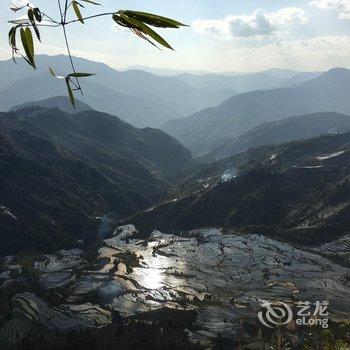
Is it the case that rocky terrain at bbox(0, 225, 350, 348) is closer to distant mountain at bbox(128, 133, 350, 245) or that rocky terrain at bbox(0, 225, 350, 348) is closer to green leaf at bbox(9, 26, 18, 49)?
distant mountain at bbox(128, 133, 350, 245)

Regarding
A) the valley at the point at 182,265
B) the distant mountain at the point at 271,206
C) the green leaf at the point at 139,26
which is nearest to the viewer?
the green leaf at the point at 139,26

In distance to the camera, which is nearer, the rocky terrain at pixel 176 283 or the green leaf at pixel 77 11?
the green leaf at pixel 77 11

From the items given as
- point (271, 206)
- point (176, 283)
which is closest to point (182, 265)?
point (176, 283)

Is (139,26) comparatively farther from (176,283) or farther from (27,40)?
(176,283)

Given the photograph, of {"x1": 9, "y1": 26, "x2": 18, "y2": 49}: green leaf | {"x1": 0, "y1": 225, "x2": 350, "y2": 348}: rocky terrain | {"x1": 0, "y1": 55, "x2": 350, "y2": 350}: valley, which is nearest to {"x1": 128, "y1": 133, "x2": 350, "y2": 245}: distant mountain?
{"x1": 0, "y1": 55, "x2": 350, "y2": 350}: valley

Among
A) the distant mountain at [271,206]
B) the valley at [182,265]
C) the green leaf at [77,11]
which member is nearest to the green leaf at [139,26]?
the green leaf at [77,11]

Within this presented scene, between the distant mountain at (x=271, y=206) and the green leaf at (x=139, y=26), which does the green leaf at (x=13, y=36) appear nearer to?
the green leaf at (x=139, y=26)
